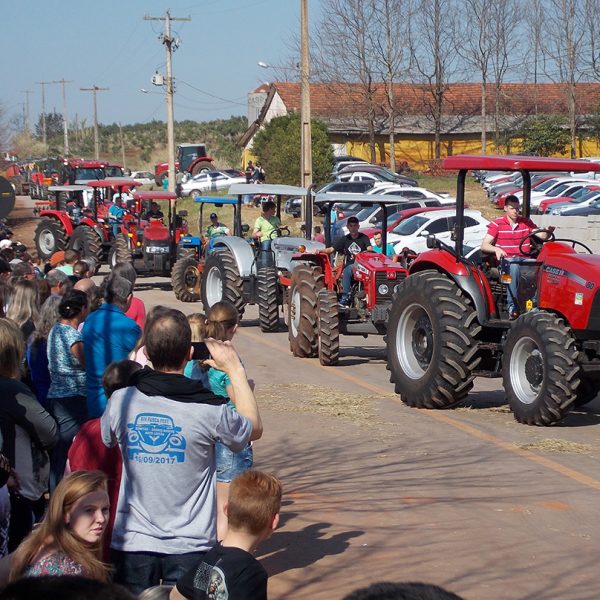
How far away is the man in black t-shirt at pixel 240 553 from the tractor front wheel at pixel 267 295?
46.1ft

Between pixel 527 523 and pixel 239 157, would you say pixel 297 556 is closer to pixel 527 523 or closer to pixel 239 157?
pixel 527 523

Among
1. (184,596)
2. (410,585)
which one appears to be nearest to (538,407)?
(184,596)

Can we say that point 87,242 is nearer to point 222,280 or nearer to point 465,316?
point 222,280

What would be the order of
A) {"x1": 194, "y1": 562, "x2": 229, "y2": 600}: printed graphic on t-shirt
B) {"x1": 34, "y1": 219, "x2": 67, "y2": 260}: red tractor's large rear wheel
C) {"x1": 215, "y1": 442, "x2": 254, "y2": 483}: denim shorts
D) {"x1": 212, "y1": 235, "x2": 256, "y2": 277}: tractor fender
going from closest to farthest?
{"x1": 194, "y1": 562, "x2": 229, "y2": 600}: printed graphic on t-shirt
{"x1": 215, "y1": 442, "x2": 254, "y2": 483}: denim shorts
{"x1": 212, "y1": 235, "x2": 256, "y2": 277}: tractor fender
{"x1": 34, "y1": 219, "x2": 67, "y2": 260}: red tractor's large rear wheel

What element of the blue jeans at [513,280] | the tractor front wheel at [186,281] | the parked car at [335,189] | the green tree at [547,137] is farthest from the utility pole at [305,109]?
the green tree at [547,137]

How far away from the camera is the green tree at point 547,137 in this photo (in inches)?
2322

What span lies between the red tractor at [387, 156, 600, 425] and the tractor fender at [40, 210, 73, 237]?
1905 centimetres

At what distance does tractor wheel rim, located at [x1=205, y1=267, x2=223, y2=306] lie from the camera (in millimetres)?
20078

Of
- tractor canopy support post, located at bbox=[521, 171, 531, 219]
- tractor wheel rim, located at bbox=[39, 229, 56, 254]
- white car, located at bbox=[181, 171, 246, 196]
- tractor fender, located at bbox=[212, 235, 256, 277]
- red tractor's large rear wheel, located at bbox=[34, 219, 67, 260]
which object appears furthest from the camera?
white car, located at bbox=[181, 171, 246, 196]

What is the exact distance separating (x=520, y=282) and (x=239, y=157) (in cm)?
7363

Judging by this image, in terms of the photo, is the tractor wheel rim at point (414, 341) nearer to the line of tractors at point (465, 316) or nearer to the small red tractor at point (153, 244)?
the line of tractors at point (465, 316)

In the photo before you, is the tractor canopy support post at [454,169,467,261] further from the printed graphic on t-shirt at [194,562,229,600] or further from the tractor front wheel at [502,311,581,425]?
the printed graphic on t-shirt at [194,562,229,600]

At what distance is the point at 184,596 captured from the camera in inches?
167

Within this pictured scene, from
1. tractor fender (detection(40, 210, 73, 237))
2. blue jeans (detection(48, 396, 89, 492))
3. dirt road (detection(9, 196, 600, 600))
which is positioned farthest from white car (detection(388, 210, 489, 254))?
blue jeans (detection(48, 396, 89, 492))
